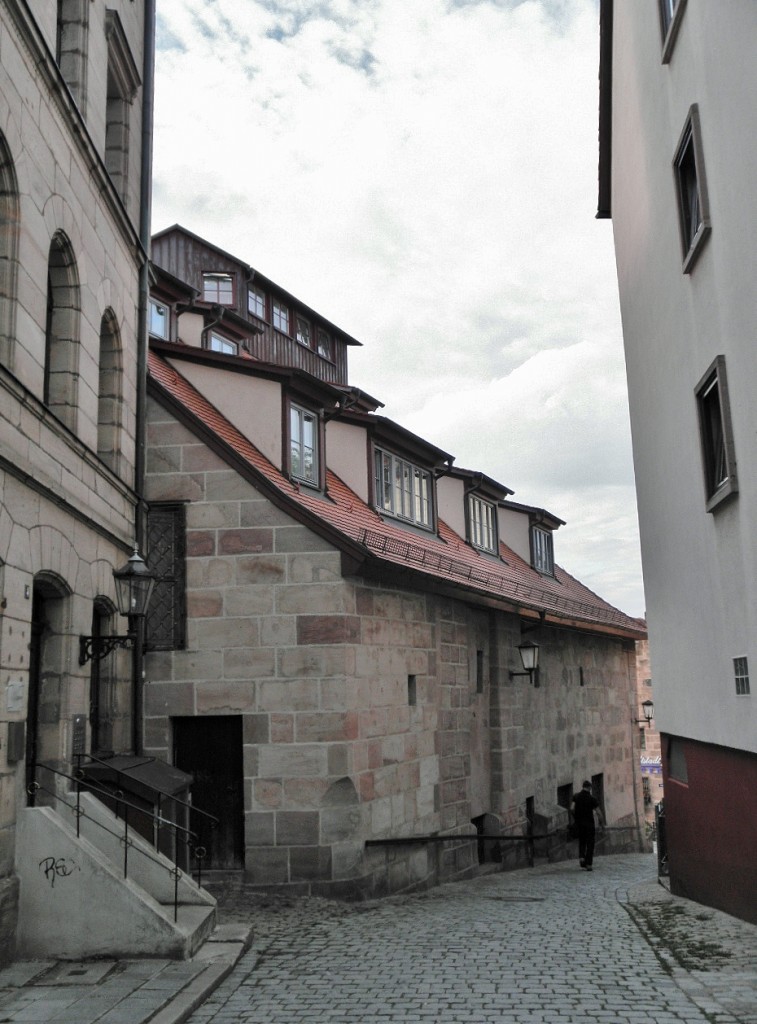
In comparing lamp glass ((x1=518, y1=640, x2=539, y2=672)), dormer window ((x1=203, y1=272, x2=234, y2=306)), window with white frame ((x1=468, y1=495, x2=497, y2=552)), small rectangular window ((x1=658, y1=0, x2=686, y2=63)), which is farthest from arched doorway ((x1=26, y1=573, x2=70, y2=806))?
dormer window ((x1=203, y1=272, x2=234, y2=306))

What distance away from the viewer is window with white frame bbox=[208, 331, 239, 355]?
23359mm

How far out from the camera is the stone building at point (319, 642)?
12.6 m

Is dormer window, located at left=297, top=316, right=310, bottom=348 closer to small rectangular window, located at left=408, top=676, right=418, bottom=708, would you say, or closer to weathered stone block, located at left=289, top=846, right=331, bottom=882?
small rectangular window, located at left=408, top=676, right=418, bottom=708

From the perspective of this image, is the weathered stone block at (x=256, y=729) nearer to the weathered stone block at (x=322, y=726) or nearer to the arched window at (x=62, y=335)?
the weathered stone block at (x=322, y=726)

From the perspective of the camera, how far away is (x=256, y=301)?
93.0 feet

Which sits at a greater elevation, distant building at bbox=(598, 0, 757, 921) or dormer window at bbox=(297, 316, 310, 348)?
dormer window at bbox=(297, 316, 310, 348)

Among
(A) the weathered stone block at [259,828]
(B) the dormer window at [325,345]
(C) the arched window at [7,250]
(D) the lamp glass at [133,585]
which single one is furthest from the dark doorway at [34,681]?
(B) the dormer window at [325,345]

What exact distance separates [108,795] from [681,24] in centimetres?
899

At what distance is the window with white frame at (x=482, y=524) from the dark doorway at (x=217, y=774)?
28.8 ft

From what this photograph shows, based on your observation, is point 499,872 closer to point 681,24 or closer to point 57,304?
point 57,304

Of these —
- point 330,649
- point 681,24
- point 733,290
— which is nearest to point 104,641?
point 330,649

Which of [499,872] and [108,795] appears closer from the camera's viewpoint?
[108,795]

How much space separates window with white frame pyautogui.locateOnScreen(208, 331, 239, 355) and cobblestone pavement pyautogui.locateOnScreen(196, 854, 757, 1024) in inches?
541

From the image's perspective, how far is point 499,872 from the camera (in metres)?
17.5
